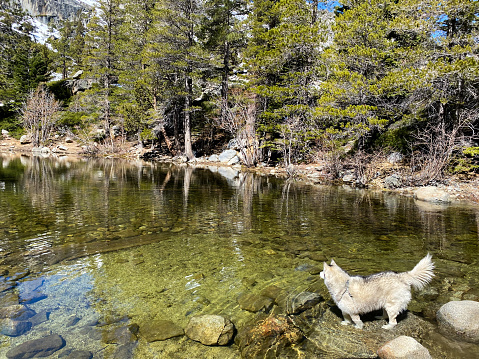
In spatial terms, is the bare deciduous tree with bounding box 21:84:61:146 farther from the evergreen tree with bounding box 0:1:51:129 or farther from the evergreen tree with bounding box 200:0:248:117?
the evergreen tree with bounding box 200:0:248:117

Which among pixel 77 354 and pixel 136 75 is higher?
pixel 136 75

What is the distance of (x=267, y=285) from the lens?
14.6ft

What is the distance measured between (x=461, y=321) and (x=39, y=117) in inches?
1917

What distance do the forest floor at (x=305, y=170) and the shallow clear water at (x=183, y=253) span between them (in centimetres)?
321

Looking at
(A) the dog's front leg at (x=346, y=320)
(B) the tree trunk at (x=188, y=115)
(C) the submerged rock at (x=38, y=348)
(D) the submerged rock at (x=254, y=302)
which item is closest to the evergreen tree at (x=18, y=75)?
(B) the tree trunk at (x=188, y=115)

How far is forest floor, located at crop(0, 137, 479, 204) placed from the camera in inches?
526

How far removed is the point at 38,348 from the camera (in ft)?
9.69

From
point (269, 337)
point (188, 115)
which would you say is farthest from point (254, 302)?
point (188, 115)

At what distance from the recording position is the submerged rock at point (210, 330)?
3.18m

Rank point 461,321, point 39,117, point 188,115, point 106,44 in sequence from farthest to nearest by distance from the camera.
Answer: point 39,117, point 106,44, point 188,115, point 461,321

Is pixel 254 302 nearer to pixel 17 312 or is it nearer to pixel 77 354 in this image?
pixel 77 354

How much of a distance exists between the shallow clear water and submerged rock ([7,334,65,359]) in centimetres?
10

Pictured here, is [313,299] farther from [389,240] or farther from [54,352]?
[389,240]

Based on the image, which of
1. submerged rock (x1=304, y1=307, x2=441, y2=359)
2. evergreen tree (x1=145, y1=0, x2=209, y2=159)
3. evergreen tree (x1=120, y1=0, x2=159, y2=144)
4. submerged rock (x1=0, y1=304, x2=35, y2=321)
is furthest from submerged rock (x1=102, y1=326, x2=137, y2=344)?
evergreen tree (x1=120, y1=0, x2=159, y2=144)
